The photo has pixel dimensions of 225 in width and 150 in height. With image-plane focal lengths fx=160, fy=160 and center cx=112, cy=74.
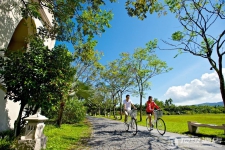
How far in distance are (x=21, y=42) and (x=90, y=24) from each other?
221 inches

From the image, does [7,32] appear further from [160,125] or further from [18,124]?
[160,125]

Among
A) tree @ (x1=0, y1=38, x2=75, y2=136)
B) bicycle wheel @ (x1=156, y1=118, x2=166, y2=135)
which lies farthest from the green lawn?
bicycle wheel @ (x1=156, y1=118, x2=166, y2=135)

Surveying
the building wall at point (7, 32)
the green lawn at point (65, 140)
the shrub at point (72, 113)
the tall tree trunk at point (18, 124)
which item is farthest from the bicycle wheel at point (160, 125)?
the shrub at point (72, 113)

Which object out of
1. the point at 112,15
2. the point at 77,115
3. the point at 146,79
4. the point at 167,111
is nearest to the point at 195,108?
the point at 167,111

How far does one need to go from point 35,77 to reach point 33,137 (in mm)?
2045

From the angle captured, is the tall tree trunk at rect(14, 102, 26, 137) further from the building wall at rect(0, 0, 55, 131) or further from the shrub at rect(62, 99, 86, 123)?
the shrub at rect(62, 99, 86, 123)

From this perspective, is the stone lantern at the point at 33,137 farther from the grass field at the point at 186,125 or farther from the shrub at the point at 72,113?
the shrub at the point at 72,113

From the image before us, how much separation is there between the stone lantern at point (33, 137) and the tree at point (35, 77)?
56 centimetres

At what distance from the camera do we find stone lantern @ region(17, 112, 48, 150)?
4.99m

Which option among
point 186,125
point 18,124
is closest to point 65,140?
point 18,124

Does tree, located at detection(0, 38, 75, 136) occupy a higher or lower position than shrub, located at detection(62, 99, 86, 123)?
higher

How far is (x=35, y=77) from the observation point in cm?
581

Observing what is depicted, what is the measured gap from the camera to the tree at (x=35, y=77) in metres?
5.59

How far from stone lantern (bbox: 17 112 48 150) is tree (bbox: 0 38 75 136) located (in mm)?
561
